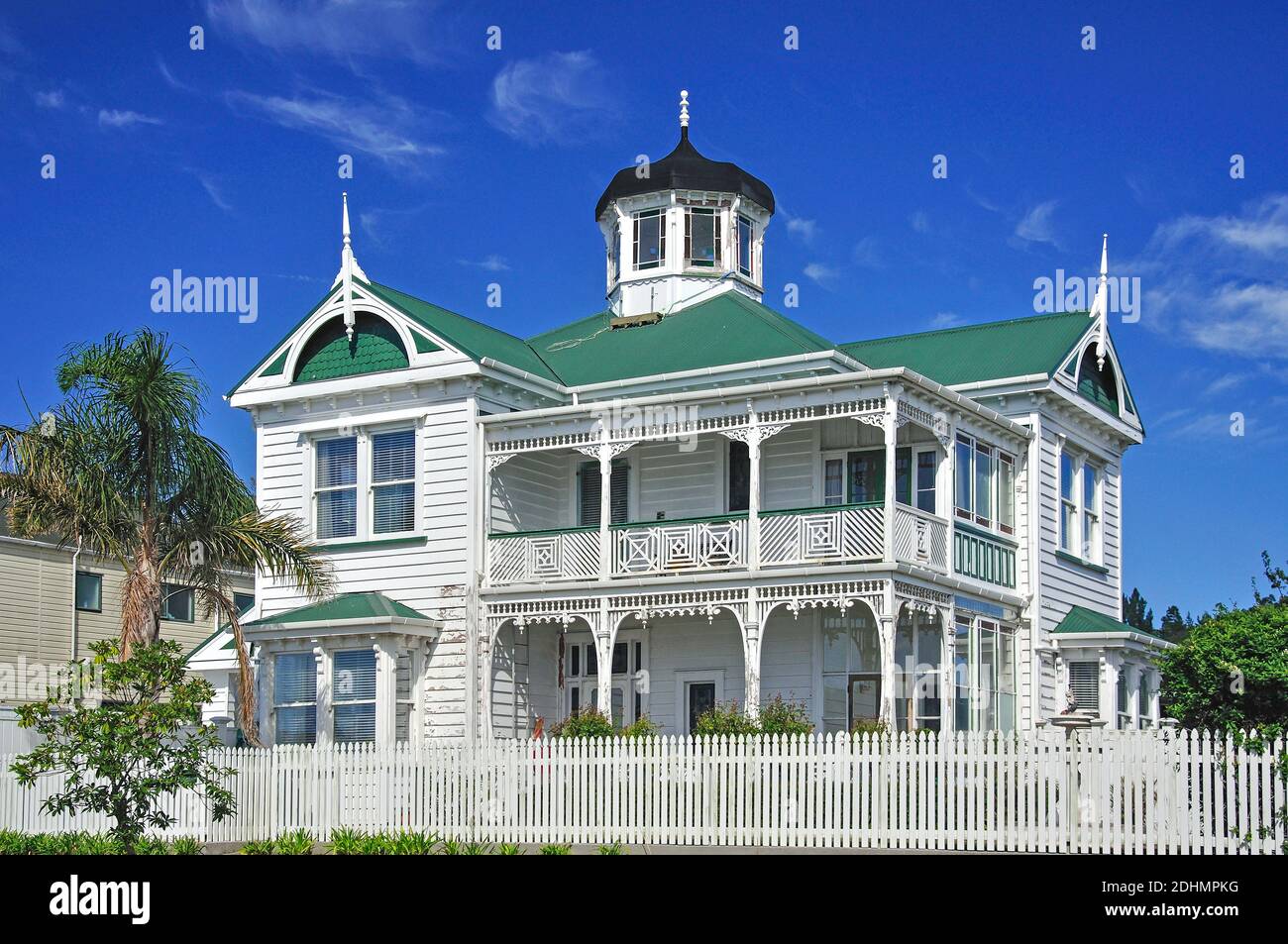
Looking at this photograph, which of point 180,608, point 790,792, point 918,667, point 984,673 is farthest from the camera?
point 180,608

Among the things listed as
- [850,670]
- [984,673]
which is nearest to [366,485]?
[850,670]

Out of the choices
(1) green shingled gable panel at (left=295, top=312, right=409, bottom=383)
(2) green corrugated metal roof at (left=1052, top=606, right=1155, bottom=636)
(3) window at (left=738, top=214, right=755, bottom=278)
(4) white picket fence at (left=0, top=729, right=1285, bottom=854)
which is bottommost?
(4) white picket fence at (left=0, top=729, right=1285, bottom=854)

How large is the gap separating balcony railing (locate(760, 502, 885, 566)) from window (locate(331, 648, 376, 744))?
6875mm

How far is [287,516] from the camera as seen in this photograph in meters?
29.6

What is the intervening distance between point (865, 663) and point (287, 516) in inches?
394

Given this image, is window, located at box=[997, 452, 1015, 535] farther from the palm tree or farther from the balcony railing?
the palm tree

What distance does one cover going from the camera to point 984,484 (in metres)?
28.4

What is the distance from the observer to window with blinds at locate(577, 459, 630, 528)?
30.6 m

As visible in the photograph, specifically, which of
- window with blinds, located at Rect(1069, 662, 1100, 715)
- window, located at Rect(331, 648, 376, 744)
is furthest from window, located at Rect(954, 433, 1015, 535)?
window, located at Rect(331, 648, 376, 744)

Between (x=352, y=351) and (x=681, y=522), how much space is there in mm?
6977

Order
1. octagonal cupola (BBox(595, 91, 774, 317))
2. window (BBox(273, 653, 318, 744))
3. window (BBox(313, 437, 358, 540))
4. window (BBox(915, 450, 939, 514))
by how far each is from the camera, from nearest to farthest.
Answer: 1. window (BBox(915, 450, 939, 514))
2. window (BBox(273, 653, 318, 744))
3. window (BBox(313, 437, 358, 540))
4. octagonal cupola (BBox(595, 91, 774, 317))

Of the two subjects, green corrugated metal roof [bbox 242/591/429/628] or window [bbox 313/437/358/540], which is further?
window [bbox 313/437/358/540]

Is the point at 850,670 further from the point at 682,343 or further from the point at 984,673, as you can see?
the point at 682,343
